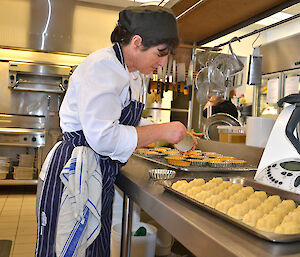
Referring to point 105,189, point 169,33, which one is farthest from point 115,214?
point 169,33

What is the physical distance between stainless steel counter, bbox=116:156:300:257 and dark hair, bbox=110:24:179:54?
54cm

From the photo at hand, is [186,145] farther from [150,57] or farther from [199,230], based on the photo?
[199,230]

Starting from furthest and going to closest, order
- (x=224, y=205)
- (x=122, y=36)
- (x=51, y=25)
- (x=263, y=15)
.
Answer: (x=51, y=25), (x=263, y=15), (x=122, y=36), (x=224, y=205)

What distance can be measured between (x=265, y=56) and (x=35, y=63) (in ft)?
12.7

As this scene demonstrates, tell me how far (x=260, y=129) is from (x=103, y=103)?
1080 mm

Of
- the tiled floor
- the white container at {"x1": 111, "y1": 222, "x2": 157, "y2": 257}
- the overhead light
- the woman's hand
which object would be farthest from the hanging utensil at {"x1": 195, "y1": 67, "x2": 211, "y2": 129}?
the overhead light

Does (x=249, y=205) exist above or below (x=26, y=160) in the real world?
above

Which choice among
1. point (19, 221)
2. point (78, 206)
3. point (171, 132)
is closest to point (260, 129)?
point (171, 132)

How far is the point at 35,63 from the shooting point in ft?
16.1

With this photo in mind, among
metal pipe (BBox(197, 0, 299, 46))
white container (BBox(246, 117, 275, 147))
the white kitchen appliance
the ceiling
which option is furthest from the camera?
the ceiling

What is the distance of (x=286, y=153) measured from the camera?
107 cm

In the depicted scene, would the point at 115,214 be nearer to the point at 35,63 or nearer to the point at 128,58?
the point at 128,58

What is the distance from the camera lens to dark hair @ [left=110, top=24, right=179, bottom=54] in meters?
1.23

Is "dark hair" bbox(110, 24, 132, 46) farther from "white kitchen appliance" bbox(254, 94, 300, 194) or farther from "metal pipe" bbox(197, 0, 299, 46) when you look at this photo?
"metal pipe" bbox(197, 0, 299, 46)
